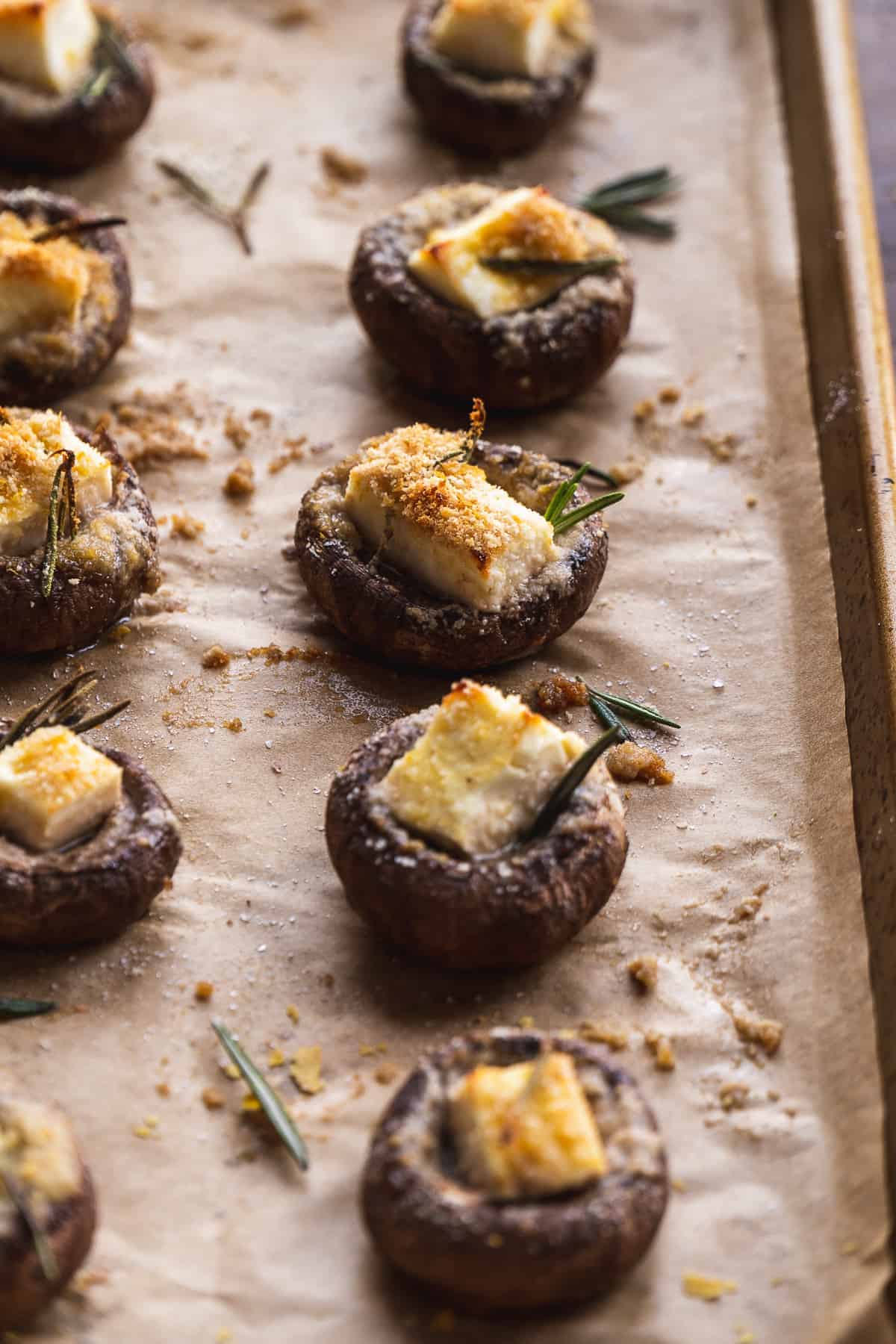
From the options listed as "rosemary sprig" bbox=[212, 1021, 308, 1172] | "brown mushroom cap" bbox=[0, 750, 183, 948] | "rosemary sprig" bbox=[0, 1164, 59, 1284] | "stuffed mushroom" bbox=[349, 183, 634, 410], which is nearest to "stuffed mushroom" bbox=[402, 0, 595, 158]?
"stuffed mushroom" bbox=[349, 183, 634, 410]

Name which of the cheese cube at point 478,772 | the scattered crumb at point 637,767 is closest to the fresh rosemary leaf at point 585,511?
the scattered crumb at point 637,767

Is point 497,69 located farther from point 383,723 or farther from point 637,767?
point 637,767

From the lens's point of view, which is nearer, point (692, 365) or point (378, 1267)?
point (378, 1267)

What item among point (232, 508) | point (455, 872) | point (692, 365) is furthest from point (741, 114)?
point (455, 872)

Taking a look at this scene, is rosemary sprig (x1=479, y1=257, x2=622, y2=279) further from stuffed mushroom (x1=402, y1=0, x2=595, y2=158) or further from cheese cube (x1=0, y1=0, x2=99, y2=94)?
cheese cube (x1=0, y1=0, x2=99, y2=94)

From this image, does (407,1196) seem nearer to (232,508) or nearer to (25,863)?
(25,863)

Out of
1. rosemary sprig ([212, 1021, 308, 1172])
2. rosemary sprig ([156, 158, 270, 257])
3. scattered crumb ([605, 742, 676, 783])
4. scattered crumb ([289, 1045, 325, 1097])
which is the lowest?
scattered crumb ([289, 1045, 325, 1097])
